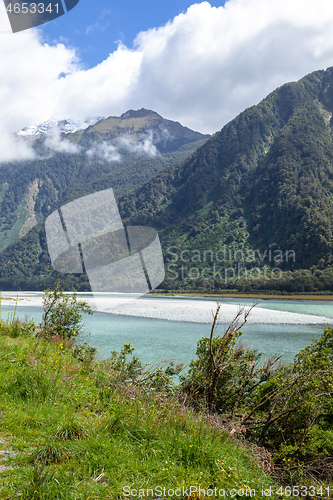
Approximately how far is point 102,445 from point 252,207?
489 ft

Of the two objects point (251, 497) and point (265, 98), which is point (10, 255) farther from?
point (251, 497)

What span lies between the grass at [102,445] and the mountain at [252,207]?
271 feet

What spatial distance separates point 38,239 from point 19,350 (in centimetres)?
18179

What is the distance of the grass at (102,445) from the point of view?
2451 mm

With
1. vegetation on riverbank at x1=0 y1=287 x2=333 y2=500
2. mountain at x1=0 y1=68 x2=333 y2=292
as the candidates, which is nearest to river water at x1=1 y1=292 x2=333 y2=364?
vegetation on riverbank at x1=0 y1=287 x2=333 y2=500

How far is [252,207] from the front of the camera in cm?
14538

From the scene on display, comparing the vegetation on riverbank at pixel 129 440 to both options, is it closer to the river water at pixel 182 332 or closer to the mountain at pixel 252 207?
the river water at pixel 182 332

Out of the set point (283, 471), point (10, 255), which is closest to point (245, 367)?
point (283, 471)

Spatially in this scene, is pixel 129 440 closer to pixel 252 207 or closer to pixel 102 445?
pixel 102 445

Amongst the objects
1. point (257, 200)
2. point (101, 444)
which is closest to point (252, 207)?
point (257, 200)

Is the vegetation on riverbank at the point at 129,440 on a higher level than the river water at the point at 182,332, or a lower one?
higher

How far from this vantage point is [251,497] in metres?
2.78

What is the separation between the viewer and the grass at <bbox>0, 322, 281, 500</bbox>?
2.45 metres

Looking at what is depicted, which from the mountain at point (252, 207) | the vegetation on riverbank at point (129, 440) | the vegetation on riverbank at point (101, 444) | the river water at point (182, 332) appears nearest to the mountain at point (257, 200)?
the mountain at point (252, 207)
